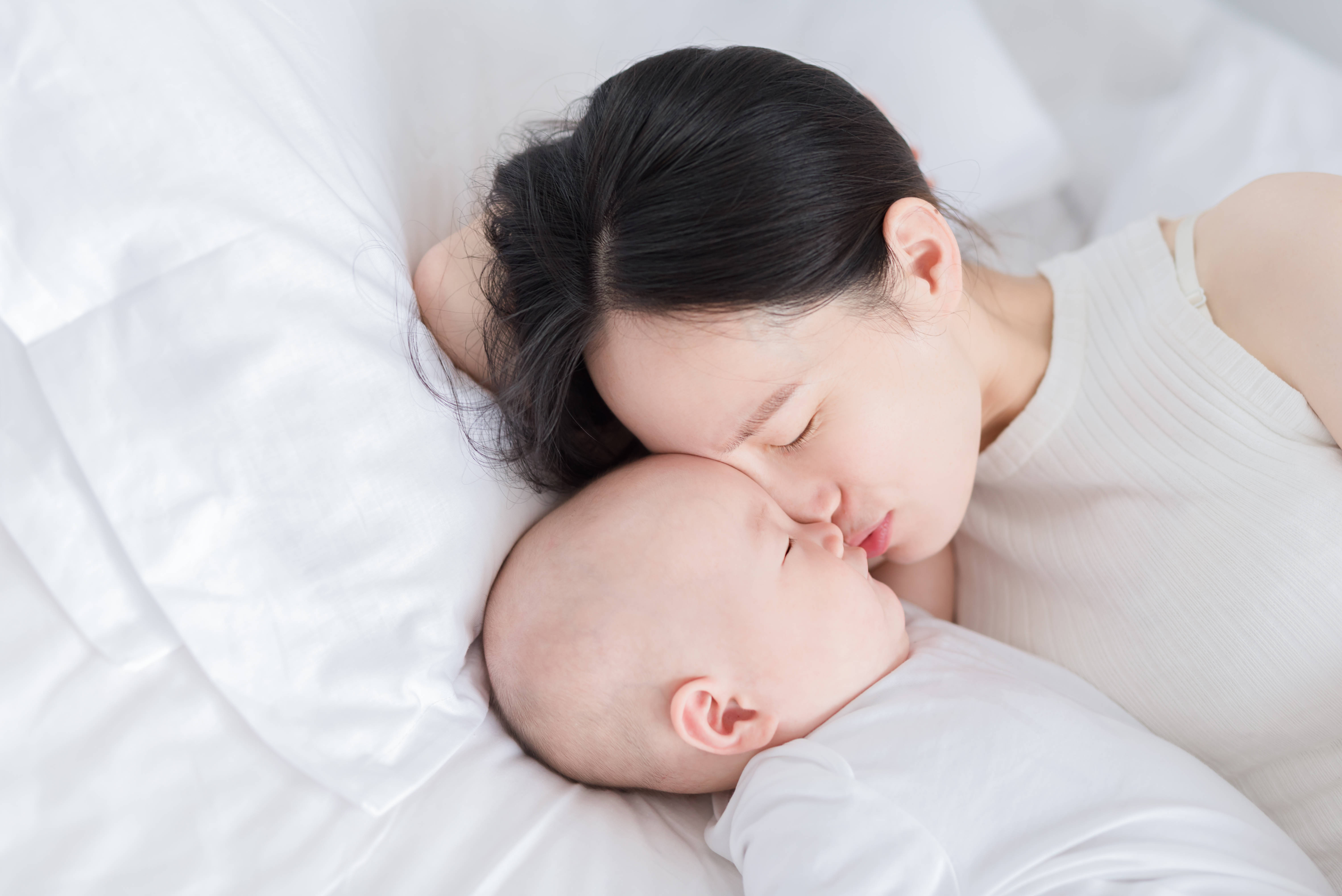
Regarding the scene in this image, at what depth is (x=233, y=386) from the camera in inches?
34.2

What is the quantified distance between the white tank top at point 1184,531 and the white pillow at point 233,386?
84cm

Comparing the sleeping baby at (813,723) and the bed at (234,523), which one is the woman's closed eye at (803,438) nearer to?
the sleeping baby at (813,723)

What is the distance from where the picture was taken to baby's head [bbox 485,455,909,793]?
950mm

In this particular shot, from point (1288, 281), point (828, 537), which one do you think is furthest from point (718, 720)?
point (1288, 281)

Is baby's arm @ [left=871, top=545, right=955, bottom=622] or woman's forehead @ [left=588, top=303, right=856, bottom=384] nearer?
woman's forehead @ [left=588, top=303, right=856, bottom=384]

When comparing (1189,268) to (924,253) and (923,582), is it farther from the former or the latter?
(923,582)

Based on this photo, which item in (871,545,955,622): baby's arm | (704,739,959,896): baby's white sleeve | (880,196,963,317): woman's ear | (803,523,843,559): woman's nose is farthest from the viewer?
(871,545,955,622): baby's arm

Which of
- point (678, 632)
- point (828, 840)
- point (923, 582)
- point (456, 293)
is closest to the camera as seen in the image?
point (828, 840)

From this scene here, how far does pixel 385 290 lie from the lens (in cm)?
96

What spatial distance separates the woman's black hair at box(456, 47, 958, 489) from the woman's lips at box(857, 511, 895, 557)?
12.1 inches

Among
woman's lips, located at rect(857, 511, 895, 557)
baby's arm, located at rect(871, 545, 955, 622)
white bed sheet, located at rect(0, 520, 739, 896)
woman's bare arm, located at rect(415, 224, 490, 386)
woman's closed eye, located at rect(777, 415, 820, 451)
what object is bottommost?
baby's arm, located at rect(871, 545, 955, 622)

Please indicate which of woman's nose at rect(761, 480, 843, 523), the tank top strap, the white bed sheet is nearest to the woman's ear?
woman's nose at rect(761, 480, 843, 523)

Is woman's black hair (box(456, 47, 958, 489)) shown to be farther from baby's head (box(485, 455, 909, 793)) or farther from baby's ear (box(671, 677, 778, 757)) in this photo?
baby's ear (box(671, 677, 778, 757))

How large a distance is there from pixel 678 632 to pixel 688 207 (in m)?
0.47
